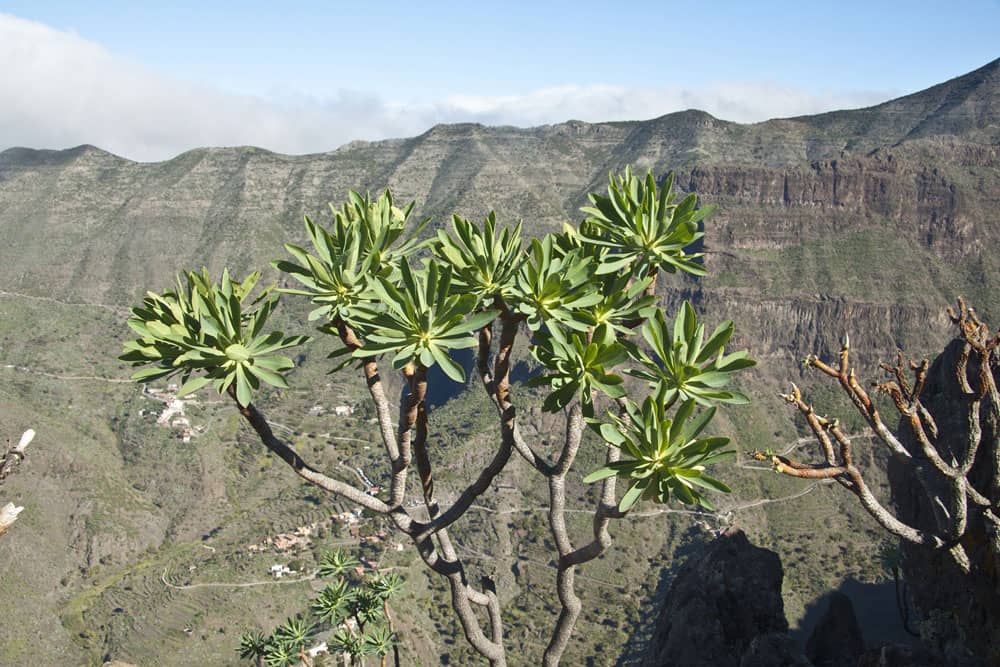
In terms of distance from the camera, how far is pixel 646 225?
772 centimetres

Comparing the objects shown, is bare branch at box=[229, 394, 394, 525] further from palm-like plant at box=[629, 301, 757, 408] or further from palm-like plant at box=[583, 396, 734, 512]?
palm-like plant at box=[629, 301, 757, 408]

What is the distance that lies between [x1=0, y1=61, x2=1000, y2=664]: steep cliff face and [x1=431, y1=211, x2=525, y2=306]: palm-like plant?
4216 centimetres

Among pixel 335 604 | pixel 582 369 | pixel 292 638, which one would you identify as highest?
pixel 582 369

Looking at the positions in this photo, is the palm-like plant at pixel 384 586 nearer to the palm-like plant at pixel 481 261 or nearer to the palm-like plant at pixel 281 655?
the palm-like plant at pixel 281 655

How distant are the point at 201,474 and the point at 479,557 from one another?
34.6 meters

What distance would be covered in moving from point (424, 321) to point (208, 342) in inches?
88.0

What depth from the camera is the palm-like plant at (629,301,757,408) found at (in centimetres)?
674

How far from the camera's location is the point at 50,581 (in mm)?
60594

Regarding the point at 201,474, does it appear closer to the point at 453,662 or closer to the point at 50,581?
the point at 50,581

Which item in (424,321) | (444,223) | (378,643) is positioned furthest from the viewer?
(444,223)

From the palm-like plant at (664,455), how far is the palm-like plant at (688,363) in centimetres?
25

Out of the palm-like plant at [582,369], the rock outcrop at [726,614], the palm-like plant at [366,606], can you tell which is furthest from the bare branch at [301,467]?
the rock outcrop at [726,614]

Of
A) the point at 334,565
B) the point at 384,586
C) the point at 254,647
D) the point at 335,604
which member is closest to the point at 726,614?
the point at 384,586

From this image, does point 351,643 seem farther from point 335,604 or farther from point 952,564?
point 952,564
